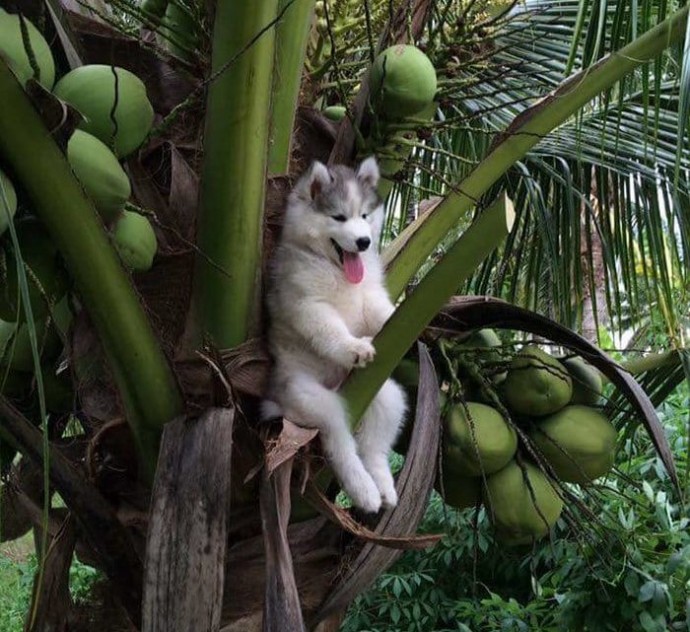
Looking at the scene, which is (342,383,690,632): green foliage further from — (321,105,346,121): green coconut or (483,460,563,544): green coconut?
(321,105,346,121): green coconut

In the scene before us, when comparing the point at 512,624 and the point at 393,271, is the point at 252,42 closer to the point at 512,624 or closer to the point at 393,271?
the point at 393,271

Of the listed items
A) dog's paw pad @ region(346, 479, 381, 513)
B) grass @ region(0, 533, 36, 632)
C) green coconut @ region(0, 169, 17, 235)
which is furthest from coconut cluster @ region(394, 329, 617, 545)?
grass @ region(0, 533, 36, 632)

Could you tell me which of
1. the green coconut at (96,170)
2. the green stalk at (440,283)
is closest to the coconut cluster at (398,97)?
the green stalk at (440,283)

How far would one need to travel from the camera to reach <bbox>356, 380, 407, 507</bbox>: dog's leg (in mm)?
1812

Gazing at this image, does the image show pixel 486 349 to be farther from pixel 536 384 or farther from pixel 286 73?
pixel 286 73

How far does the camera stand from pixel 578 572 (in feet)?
8.75

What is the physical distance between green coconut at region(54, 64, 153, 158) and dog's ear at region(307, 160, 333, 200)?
0.42m

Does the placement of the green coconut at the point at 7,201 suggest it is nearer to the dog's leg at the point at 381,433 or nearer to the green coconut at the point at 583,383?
the dog's leg at the point at 381,433

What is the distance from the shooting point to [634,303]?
269 centimetres

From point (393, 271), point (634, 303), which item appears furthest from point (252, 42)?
point (634, 303)

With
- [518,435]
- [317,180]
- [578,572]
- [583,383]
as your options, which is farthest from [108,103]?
[578,572]

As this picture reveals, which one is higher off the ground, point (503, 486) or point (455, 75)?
point (455, 75)

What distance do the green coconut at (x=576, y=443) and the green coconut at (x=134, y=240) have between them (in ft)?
2.77

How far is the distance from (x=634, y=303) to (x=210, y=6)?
150 centimetres
